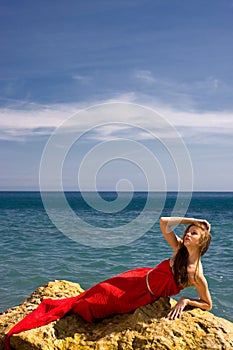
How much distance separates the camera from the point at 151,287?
5.07 m

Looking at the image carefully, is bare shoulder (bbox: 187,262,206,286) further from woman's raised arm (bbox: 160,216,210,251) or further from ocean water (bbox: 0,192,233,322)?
ocean water (bbox: 0,192,233,322)

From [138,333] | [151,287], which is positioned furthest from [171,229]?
[138,333]

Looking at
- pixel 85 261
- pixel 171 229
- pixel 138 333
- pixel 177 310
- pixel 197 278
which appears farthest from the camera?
pixel 85 261

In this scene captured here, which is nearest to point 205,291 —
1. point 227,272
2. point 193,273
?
point 193,273

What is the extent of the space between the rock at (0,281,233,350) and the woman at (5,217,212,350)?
0.09m

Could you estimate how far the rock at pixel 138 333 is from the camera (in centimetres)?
457

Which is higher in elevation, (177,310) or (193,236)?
(193,236)

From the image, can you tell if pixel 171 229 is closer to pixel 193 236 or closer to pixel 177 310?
pixel 193 236

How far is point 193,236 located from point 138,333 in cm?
124

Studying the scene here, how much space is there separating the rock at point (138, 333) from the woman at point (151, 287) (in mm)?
94

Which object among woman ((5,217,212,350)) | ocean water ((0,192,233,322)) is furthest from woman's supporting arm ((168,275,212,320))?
ocean water ((0,192,233,322))

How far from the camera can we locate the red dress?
5062 millimetres

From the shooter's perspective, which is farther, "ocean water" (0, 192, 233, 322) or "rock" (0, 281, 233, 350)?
"ocean water" (0, 192, 233, 322)

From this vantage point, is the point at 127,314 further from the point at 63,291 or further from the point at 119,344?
the point at 63,291
